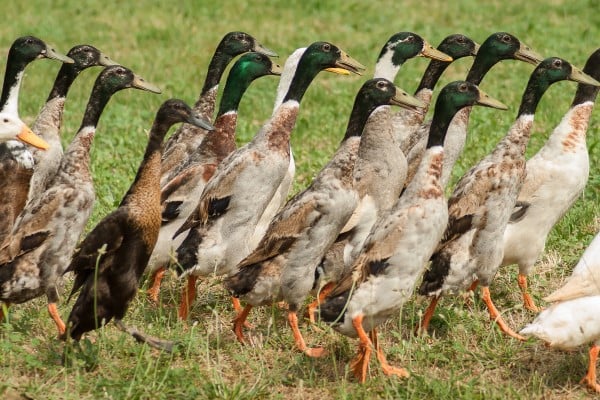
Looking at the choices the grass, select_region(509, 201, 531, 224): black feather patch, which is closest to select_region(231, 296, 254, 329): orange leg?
the grass

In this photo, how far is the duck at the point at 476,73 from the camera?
802 cm

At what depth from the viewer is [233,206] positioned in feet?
23.6

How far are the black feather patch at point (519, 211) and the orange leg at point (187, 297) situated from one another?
2.03 m

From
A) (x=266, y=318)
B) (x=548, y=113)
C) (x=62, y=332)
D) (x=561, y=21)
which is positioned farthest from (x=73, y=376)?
(x=561, y=21)

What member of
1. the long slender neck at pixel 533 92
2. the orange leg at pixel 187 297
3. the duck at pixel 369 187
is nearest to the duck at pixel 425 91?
the duck at pixel 369 187

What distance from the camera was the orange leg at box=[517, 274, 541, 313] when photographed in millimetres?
7344

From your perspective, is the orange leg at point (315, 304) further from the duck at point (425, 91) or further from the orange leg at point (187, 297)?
the duck at point (425, 91)

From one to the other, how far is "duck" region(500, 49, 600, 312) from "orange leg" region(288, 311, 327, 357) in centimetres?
154

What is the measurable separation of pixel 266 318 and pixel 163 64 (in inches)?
287

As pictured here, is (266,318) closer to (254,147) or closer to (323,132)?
(254,147)

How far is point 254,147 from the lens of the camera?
7289 millimetres

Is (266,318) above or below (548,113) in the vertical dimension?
below

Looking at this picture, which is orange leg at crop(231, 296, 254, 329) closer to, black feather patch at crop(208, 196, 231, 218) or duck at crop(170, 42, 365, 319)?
duck at crop(170, 42, 365, 319)

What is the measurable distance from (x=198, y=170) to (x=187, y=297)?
1.06 metres
